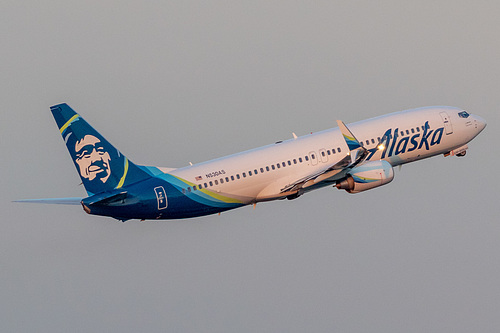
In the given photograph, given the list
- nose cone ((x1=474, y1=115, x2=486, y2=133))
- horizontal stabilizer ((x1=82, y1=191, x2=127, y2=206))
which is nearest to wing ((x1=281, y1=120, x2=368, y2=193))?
horizontal stabilizer ((x1=82, y1=191, x2=127, y2=206))

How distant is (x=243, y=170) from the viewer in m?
75.3

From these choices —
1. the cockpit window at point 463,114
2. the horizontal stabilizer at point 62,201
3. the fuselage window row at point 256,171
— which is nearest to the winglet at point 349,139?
the fuselage window row at point 256,171

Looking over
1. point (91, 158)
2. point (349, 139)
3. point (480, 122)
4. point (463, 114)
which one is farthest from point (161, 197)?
point (480, 122)

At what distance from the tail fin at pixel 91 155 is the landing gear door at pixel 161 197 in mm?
1777

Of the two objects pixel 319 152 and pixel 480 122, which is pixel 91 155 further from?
pixel 480 122

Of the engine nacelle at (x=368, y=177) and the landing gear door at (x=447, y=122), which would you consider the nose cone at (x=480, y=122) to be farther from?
the engine nacelle at (x=368, y=177)

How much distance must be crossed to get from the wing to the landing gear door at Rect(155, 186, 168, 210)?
26.9ft

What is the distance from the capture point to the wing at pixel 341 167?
75.2m

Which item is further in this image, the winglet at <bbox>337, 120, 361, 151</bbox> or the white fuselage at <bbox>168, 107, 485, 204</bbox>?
the winglet at <bbox>337, 120, 361, 151</bbox>

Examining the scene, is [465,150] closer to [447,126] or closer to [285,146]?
[447,126]

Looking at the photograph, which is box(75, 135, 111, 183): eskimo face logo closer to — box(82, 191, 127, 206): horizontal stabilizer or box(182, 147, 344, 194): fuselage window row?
box(82, 191, 127, 206): horizontal stabilizer

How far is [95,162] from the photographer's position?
72.6 m

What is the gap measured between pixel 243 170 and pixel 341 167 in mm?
6597

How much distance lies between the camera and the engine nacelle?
7675 centimetres
